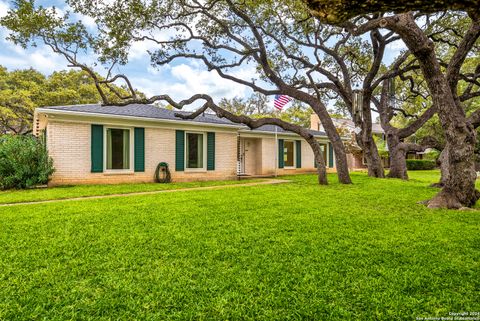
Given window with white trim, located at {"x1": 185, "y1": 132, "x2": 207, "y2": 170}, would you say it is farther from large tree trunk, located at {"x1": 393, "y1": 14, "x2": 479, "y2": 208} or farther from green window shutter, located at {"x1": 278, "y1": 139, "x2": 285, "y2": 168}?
large tree trunk, located at {"x1": 393, "y1": 14, "x2": 479, "y2": 208}

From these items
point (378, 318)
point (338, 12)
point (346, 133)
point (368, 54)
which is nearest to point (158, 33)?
point (368, 54)

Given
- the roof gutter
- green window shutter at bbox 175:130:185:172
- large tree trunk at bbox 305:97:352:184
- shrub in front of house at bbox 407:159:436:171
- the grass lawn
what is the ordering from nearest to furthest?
the grass lawn, the roof gutter, large tree trunk at bbox 305:97:352:184, green window shutter at bbox 175:130:185:172, shrub in front of house at bbox 407:159:436:171

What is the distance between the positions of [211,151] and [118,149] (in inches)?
158

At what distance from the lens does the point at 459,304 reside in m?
2.28

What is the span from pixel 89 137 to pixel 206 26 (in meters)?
6.53

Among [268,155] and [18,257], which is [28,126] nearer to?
[268,155]

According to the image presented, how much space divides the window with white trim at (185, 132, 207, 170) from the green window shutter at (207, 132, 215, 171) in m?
0.19

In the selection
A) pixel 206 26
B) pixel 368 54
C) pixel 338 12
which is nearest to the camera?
pixel 338 12

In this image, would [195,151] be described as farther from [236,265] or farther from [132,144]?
[236,265]

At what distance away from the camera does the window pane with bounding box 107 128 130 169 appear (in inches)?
420

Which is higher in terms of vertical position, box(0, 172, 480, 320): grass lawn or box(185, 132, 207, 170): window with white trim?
box(185, 132, 207, 170): window with white trim

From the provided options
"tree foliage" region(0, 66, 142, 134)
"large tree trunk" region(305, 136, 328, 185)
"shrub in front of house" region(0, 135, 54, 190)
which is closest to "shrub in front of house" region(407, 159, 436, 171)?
"large tree trunk" region(305, 136, 328, 185)

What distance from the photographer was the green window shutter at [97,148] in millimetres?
10227

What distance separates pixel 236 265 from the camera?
3.07 m
